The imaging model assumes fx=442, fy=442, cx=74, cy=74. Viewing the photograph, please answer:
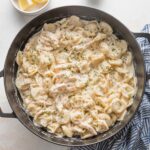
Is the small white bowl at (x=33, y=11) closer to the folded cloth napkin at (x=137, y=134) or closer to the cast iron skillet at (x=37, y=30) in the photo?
the cast iron skillet at (x=37, y=30)

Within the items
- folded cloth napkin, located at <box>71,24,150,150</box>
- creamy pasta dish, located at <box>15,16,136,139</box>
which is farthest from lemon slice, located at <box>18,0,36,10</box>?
folded cloth napkin, located at <box>71,24,150,150</box>

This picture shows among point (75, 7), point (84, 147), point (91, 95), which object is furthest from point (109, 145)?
point (75, 7)

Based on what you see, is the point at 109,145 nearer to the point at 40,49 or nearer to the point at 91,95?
the point at 91,95

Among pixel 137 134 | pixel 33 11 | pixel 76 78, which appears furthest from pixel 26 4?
pixel 137 134

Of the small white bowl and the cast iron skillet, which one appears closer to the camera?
the cast iron skillet

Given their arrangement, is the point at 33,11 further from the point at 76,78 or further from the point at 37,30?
the point at 76,78

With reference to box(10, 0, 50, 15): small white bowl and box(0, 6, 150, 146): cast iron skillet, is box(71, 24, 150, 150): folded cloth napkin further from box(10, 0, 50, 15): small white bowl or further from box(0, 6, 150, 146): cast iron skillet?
box(10, 0, 50, 15): small white bowl
